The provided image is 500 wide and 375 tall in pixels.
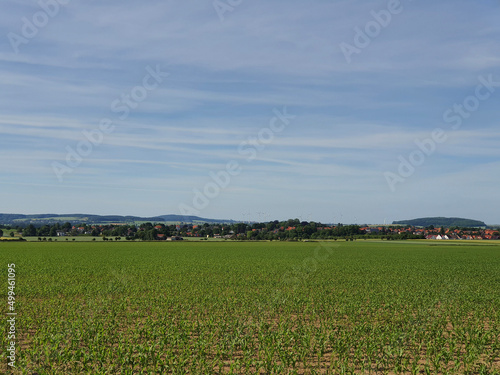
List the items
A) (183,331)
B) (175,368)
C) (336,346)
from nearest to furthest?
(175,368) < (336,346) < (183,331)

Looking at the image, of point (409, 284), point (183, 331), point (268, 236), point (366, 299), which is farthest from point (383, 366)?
point (268, 236)

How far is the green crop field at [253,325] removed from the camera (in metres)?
13.9

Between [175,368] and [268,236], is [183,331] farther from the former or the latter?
[268,236]

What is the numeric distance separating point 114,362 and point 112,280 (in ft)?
79.4

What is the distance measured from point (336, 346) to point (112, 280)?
26419 mm

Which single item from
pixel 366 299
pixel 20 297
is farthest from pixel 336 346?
pixel 20 297

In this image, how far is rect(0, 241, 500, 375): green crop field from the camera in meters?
13.9

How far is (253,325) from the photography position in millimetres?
19047

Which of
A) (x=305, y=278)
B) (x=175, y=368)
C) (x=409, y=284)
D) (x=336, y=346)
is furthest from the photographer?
(x=305, y=278)

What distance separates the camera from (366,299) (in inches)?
1088

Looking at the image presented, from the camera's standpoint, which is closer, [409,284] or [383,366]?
[383,366]

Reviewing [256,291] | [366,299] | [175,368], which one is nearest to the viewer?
[175,368]

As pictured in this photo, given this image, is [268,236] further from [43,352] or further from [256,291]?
[43,352]

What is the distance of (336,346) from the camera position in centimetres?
1548
